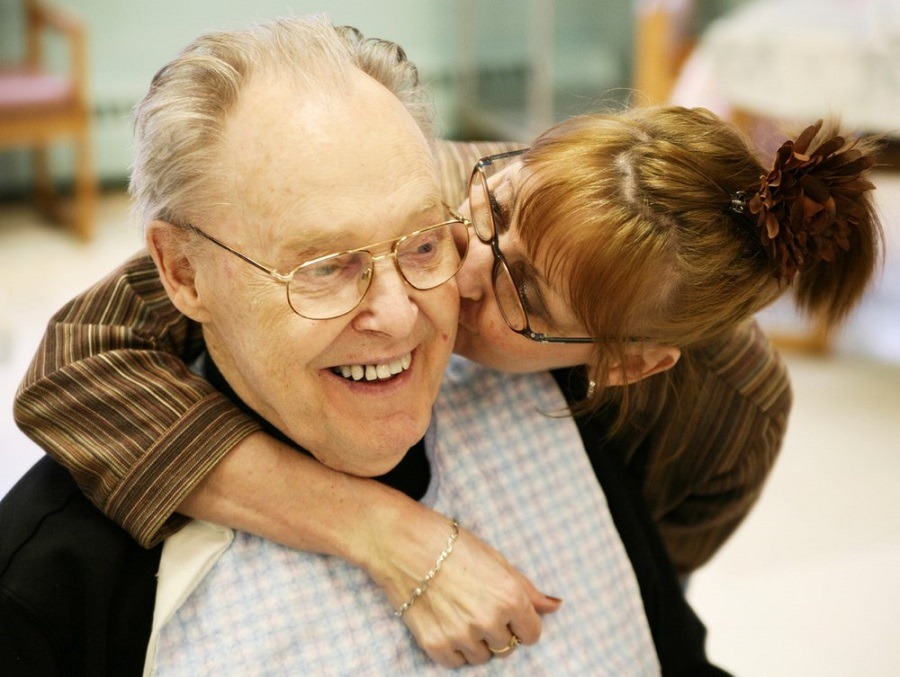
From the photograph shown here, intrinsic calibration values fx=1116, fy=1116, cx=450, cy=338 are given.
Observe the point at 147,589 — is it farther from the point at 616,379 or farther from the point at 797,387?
the point at 797,387

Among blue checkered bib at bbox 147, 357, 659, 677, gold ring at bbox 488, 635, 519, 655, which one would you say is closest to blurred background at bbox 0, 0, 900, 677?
blue checkered bib at bbox 147, 357, 659, 677

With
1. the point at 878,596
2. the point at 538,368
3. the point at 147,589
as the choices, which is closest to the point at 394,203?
the point at 538,368

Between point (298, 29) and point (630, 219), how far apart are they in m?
0.49

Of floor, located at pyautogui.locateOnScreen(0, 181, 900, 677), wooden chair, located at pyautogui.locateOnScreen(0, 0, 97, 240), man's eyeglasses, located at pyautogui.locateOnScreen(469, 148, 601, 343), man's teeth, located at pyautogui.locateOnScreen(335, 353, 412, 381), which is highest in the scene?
man's eyeglasses, located at pyautogui.locateOnScreen(469, 148, 601, 343)

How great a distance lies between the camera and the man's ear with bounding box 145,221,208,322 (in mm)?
1416

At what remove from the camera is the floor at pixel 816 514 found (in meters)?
2.82

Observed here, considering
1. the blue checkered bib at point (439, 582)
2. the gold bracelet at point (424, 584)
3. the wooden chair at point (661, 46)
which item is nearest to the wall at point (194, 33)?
the wooden chair at point (661, 46)

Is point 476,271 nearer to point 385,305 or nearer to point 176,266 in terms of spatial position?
point 385,305

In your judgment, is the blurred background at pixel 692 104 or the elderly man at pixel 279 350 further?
the blurred background at pixel 692 104

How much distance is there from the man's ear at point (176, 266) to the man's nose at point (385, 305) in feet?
0.76

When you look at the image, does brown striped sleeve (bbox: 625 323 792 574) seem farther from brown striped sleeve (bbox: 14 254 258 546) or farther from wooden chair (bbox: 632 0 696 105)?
wooden chair (bbox: 632 0 696 105)

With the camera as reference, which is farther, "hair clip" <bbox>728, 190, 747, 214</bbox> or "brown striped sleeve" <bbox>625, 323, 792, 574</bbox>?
"brown striped sleeve" <bbox>625, 323, 792, 574</bbox>

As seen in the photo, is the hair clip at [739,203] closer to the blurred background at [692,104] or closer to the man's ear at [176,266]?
the blurred background at [692,104]

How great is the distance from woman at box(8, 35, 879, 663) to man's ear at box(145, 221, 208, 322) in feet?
0.35
